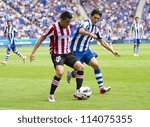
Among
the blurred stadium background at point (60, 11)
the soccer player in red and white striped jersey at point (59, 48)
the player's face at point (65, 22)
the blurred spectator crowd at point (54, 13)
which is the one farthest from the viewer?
the blurred spectator crowd at point (54, 13)

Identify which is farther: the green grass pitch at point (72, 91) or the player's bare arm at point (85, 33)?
the player's bare arm at point (85, 33)

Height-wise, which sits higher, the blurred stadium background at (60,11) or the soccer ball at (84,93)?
the blurred stadium background at (60,11)

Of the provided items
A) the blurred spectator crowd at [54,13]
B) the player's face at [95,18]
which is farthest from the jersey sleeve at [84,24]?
the blurred spectator crowd at [54,13]

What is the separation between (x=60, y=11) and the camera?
5759 cm

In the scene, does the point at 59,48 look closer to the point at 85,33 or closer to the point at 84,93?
the point at 85,33

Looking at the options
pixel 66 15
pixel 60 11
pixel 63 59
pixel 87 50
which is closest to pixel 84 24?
pixel 87 50

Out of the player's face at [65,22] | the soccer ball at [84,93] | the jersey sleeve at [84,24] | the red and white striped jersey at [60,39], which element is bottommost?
the soccer ball at [84,93]

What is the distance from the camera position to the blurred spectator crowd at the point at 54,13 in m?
51.5

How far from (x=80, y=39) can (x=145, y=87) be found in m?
2.60

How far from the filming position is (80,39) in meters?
14.5

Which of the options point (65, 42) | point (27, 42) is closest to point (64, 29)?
point (65, 42)

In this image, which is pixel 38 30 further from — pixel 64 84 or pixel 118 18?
pixel 64 84

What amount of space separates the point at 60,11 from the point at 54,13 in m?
1.40

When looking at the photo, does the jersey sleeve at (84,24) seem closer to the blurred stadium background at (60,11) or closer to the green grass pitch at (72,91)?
the green grass pitch at (72,91)
